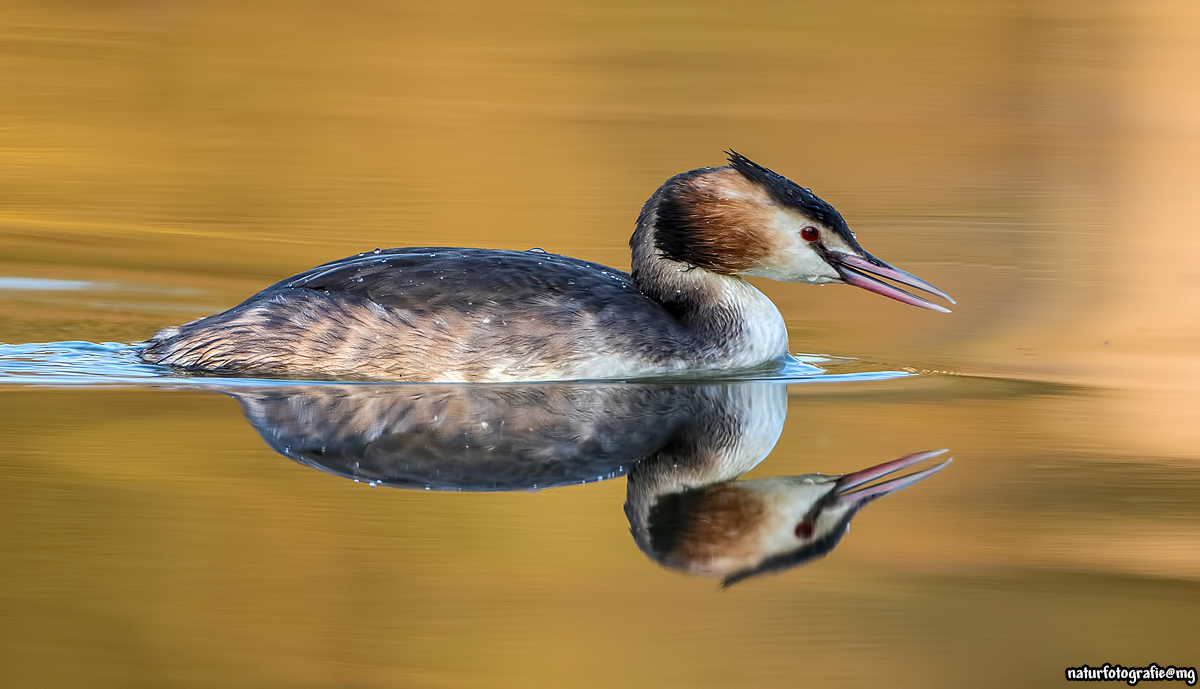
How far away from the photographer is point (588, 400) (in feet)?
24.8

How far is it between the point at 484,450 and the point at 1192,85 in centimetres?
1256

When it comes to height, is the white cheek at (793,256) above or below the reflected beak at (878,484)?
above

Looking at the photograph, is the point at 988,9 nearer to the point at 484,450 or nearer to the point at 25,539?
the point at 484,450

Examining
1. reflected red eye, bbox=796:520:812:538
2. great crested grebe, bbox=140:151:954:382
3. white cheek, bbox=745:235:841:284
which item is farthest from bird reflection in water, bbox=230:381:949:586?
white cheek, bbox=745:235:841:284

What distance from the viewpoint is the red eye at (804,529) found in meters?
5.53

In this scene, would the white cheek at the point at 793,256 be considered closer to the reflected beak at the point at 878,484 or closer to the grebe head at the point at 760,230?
the grebe head at the point at 760,230

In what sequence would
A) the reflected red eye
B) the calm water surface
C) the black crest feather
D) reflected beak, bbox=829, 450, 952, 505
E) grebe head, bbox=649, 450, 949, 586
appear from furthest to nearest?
the black crest feather
reflected beak, bbox=829, 450, 952, 505
the reflected red eye
grebe head, bbox=649, 450, 949, 586
the calm water surface

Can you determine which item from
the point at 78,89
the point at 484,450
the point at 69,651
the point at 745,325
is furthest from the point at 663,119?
the point at 69,651

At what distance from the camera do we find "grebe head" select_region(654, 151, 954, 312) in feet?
27.1

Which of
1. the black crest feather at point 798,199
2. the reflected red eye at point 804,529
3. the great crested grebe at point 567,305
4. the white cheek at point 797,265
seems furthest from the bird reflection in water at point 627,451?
the black crest feather at point 798,199

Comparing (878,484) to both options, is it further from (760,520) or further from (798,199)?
(798,199)

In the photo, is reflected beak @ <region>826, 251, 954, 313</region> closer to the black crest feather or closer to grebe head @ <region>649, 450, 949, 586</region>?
the black crest feather

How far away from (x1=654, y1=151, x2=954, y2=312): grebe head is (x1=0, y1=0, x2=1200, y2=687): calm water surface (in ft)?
1.84

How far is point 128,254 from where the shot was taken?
1124cm
